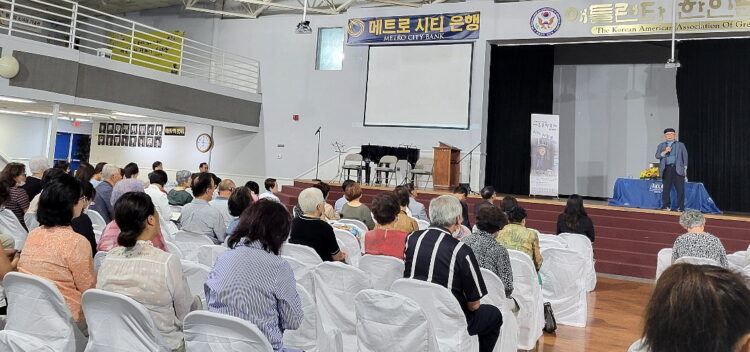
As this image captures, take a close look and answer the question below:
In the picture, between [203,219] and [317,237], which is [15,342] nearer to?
[317,237]

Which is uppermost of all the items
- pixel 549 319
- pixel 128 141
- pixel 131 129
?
pixel 131 129

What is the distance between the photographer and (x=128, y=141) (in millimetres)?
16844

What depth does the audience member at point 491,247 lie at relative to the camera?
3.33 m

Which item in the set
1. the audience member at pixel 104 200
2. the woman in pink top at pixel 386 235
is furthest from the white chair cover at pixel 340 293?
the audience member at pixel 104 200

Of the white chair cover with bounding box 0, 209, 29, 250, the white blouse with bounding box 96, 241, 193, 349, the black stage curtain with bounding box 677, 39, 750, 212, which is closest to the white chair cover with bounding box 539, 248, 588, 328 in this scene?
the white blouse with bounding box 96, 241, 193, 349

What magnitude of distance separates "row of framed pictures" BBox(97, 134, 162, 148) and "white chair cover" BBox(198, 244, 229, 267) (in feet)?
45.4

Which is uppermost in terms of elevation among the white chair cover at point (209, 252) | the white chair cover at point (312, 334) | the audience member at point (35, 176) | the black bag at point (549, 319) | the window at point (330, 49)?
the window at point (330, 49)

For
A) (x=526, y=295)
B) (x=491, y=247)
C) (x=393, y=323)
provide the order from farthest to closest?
1. (x=526, y=295)
2. (x=491, y=247)
3. (x=393, y=323)

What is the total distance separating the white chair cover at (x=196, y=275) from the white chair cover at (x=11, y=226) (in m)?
1.77

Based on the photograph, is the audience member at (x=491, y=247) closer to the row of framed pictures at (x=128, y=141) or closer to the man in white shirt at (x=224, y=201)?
the man in white shirt at (x=224, y=201)

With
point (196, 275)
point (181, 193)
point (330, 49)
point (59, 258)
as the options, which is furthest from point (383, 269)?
point (330, 49)

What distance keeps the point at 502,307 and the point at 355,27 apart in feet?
36.3

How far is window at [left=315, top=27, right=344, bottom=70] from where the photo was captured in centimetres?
1427

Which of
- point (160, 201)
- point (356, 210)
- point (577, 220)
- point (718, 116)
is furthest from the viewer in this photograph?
point (718, 116)
